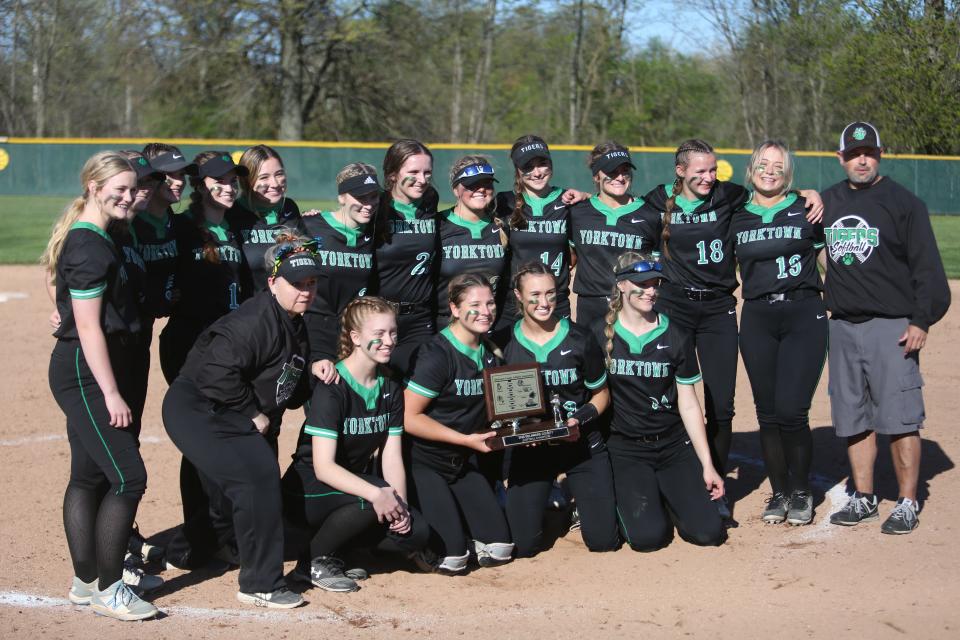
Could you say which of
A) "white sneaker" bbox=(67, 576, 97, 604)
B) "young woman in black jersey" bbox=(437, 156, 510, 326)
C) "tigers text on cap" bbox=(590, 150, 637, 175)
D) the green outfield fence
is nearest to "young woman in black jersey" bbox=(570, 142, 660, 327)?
"tigers text on cap" bbox=(590, 150, 637, 175)

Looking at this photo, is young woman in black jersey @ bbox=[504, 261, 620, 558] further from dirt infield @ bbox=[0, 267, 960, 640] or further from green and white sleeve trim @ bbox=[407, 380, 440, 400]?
green and white sleeve trim @ bbox=[407, 380, 440, 400]

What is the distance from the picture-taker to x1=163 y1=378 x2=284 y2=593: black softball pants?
4320 millimetres

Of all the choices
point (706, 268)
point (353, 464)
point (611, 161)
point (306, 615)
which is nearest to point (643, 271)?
point (706, 268)

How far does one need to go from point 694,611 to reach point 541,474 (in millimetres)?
1247

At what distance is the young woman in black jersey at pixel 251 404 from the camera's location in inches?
171

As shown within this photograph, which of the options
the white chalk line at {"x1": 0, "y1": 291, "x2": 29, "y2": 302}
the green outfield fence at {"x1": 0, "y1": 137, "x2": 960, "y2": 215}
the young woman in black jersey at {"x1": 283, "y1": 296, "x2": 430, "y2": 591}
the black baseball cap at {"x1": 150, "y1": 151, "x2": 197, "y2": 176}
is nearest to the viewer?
the young woman in black jersey at {"x1": 283, "y1": 296, "x2": 430, "y2": 591}

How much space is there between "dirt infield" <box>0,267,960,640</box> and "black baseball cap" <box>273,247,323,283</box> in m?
1.38

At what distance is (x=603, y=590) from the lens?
4625 mm

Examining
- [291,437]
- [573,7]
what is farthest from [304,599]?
[573,7]

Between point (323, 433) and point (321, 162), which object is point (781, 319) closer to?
point (323, 433)

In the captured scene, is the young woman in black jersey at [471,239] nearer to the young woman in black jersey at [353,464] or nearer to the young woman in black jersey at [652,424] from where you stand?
the young woman in black jersey at [652,424]

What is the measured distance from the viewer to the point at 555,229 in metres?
5.71

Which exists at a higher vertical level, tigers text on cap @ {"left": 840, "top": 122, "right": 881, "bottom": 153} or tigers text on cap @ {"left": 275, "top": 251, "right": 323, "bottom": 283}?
tigers text on cap @ {"left": 840, "top": 122, "right": 881, "bottom": 153}

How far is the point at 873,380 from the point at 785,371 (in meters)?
0.43
